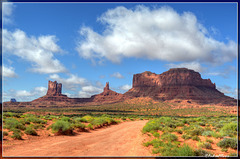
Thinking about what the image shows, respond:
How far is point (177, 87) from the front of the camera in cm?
14512

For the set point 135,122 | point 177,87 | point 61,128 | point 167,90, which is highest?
point 177,87

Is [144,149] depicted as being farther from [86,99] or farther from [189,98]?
[86,99]

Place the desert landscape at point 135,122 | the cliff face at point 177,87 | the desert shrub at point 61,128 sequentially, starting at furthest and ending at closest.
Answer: the cliff face at point 177,87, the desert shrub at point 61,128, the desert landscape at point 135,122

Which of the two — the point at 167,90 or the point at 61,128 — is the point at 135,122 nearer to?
the point at 61,128

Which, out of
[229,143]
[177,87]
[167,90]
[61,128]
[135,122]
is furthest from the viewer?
[177,87]

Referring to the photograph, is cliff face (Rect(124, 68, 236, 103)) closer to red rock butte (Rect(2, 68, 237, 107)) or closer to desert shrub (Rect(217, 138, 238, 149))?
red rock butte (Rect(2, 68, 237, 107))

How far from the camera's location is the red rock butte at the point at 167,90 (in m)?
130

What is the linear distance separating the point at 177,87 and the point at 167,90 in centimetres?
954

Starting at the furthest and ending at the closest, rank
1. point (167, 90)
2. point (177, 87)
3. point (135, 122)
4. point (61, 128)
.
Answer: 1. point (177, 87)
2. point (167, 90)
3. point (135, 122)
4. point (61, 128)

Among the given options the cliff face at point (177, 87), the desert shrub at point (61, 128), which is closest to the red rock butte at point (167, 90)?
the cliff face at point (177, 87)

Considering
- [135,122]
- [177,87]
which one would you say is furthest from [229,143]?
[177,87]

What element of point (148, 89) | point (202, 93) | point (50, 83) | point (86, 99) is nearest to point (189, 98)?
point (202, 93)

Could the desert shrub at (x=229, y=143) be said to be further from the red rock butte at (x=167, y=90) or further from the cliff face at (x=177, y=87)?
the cliff face at (x=177, y=87)

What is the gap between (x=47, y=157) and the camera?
312 inches
